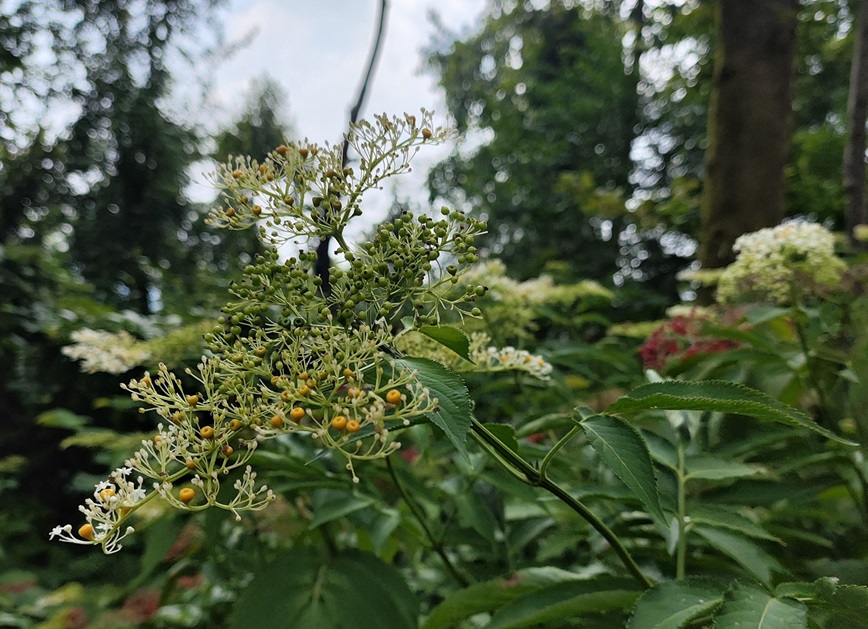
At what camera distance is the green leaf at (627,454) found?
47 centimetres

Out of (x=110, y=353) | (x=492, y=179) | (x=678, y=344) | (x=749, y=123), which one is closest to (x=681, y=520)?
(x=678, y=344)

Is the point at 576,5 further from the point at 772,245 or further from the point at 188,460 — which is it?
the point at 188,460

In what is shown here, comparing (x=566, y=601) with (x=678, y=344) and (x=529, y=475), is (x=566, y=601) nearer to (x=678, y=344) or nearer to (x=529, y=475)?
(x=529, y=475)

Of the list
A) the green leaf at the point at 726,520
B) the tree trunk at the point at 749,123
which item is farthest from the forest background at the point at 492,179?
the green leaf at the point at 726,520

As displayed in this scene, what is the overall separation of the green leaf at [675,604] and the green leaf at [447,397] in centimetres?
23

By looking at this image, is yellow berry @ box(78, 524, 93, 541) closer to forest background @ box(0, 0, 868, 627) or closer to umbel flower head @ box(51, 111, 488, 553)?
umbel flower head @ box(51, 111, 488, 553)

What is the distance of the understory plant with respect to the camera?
19.1 inches

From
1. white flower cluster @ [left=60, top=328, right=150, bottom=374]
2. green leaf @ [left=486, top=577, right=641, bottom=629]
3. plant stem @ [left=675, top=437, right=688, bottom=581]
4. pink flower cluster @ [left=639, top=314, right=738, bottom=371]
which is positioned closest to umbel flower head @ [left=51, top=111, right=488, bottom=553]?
green leaf @ [left=486, top=577, right=641, bottom=629]

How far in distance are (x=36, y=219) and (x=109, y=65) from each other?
1954mm

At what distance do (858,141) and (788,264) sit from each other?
A: 1230mm

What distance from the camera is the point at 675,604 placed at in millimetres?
505

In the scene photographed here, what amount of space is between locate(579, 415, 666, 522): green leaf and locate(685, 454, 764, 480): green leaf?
27 cm

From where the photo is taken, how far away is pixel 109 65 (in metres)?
6.17

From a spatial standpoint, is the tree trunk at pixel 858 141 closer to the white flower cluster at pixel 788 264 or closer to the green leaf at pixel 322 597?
the white flower cluster at pixel 788 264
